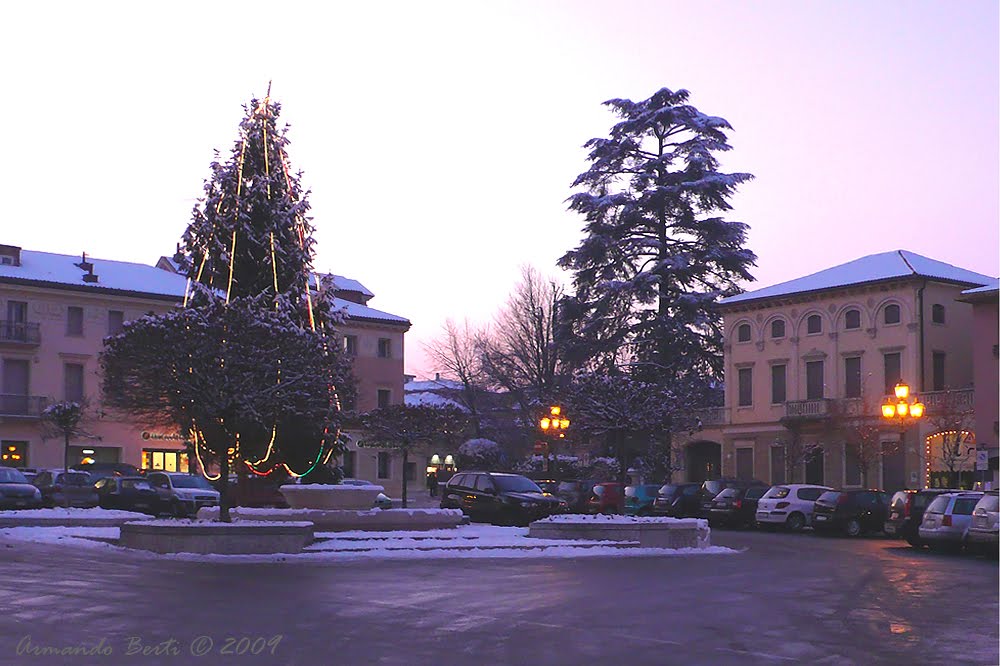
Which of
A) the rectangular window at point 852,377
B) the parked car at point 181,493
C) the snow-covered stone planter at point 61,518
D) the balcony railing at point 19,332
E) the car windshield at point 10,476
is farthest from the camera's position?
the balcony railing at point 19,332

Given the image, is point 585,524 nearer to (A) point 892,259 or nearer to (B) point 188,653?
(B) point 188,653

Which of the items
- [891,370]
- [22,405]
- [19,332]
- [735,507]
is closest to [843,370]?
[891,370]

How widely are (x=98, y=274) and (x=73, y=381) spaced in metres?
6.04

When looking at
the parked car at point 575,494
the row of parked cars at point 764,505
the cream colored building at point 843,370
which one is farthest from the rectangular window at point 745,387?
the parked car at point 575,494

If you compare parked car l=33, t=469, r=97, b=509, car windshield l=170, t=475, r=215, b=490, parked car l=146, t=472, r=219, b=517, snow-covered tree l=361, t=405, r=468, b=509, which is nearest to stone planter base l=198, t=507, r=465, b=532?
parked car l=146, t=472, r=219, b=517

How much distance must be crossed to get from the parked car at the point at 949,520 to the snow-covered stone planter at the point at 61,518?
61.0 ft

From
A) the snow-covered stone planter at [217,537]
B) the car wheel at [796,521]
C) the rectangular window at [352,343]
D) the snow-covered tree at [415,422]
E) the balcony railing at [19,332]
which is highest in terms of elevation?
the rectangular window at [352,343]

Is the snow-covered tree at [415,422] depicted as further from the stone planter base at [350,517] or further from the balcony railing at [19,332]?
the balcony railing at [19,332]

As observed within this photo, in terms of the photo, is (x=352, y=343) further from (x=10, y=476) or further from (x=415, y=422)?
(x=10, y=476)

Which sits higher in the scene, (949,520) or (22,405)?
(22,405)

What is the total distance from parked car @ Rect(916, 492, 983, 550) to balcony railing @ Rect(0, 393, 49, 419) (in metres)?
44.5

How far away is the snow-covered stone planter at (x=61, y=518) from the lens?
33953mm

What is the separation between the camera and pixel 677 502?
48.2 m

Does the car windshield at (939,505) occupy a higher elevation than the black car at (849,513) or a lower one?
higher
